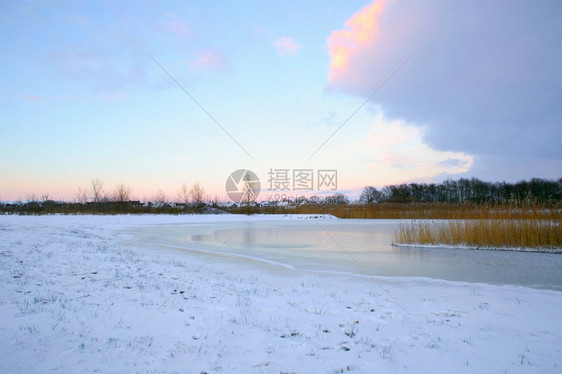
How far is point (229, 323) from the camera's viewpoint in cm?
375

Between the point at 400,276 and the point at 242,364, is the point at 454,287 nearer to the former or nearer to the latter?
the point at 400,276

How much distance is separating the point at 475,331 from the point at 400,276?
3273mm

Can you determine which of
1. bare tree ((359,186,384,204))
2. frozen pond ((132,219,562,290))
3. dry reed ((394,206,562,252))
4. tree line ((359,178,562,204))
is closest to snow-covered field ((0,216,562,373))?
frozen pond ((132,219,562,290))

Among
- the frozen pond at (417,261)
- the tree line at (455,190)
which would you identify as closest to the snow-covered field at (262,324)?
the frozen pond at (417,261)

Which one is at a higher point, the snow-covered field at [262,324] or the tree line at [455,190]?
the tree line at [455,190]

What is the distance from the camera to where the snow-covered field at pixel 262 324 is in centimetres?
282

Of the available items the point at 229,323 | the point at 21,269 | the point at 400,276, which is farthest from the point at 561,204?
the point at 21,269

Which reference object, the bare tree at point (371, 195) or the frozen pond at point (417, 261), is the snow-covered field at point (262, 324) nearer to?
the frozen pond at point (417, 261)

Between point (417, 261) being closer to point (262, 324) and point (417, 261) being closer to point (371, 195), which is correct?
point (262, 324)

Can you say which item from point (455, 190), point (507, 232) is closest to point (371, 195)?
point (455, 190)

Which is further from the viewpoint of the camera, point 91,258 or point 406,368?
point 91,258

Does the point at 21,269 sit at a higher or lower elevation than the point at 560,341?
higher

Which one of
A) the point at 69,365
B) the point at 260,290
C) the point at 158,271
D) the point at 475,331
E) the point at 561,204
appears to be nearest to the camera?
the point at 69,365

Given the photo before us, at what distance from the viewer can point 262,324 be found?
3.75 m
